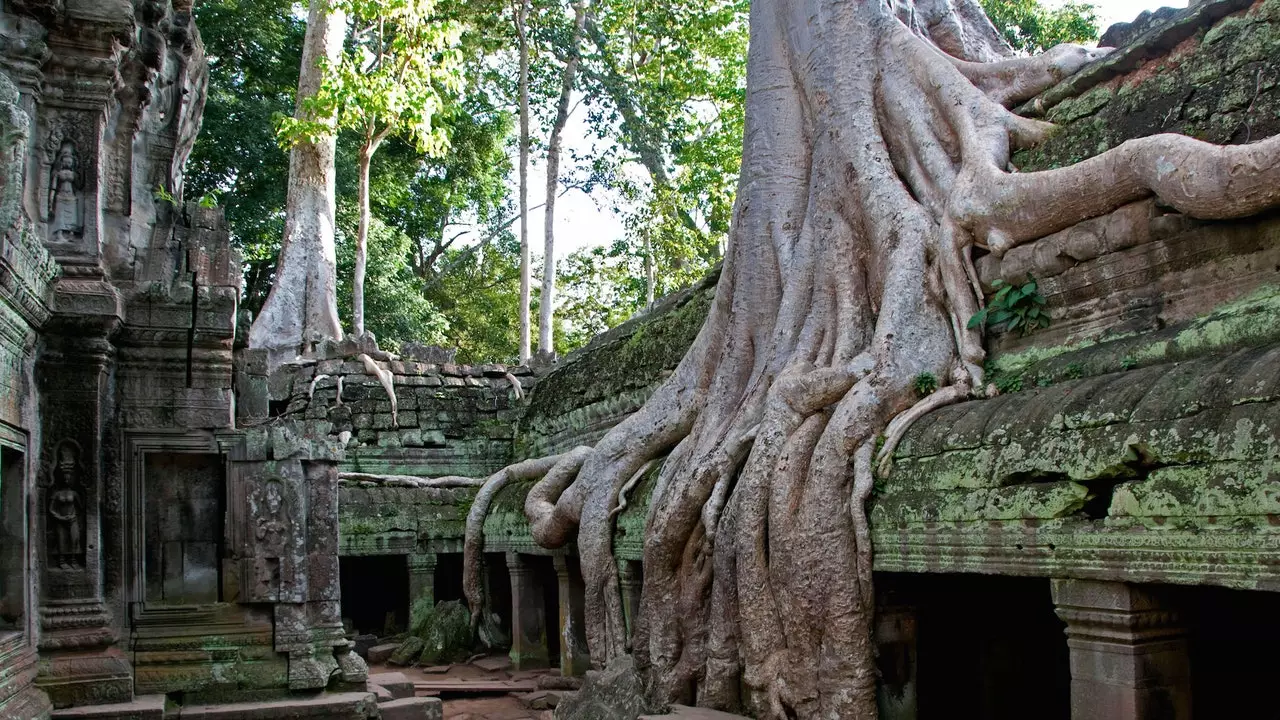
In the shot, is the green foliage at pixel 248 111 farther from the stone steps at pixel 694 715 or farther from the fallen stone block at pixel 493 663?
the stone steps at pixel 694 715

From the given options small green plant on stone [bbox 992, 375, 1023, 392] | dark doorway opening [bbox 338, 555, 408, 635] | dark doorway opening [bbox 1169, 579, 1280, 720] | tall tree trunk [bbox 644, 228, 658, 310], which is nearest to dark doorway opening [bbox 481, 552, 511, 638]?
dark doorway opening [bbox 338, 555, 408, 635]

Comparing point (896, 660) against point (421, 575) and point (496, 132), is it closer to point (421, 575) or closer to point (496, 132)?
point (421, 575)

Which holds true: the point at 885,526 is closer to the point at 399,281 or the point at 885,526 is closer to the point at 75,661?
the point at 75,661

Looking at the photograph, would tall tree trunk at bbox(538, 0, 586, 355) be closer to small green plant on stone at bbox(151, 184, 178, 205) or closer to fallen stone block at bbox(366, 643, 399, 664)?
fallen stone block at bbox(366, 643, 399, 664)

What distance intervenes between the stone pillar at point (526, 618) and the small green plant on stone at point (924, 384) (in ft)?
17.3

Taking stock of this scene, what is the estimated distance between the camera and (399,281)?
21516 mm

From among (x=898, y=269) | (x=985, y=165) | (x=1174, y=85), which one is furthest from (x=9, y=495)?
(x=1174, y=85)

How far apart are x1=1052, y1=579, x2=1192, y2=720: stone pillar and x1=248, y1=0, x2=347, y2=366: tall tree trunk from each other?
46.2 feet

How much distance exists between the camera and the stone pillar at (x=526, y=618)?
10031 millimetres

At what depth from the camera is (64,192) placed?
20.2 ft

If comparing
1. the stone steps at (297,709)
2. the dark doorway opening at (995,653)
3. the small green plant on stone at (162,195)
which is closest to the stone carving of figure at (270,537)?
the stone steps at (297,709)

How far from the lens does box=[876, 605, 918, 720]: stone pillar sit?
18.2 ft

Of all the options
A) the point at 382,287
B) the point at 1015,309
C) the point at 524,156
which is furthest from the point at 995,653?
the point at 382,287

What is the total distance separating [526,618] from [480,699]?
1415mm
